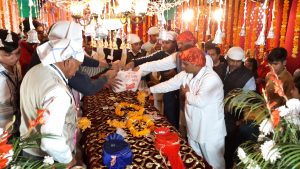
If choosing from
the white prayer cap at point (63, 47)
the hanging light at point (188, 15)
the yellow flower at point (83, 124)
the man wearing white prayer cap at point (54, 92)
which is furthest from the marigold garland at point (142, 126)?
the hanging light at point (188, 15)

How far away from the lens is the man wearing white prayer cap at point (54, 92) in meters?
1.71

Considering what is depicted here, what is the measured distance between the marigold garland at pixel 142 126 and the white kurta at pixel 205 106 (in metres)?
0.49

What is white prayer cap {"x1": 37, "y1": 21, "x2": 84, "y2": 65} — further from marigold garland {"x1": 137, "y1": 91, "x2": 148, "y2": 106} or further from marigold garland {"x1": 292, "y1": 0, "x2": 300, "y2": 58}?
marigold garland {"x1": 292, "y1": 0, "x2": 300, "y2": 58}

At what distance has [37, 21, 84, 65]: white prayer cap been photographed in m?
1.83

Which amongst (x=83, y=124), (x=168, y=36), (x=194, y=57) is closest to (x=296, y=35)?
(x=168, y=36)

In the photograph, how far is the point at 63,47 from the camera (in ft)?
6.00

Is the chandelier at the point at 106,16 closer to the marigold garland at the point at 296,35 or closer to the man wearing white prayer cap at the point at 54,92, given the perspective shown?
the man wearing white prayer cap at the point at 54,92

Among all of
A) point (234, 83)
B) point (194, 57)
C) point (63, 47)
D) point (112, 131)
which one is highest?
point (63, 47)

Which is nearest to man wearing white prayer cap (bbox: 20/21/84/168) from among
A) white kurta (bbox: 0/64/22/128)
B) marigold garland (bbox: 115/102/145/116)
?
white kurta (bbox: 0/64/22/128)

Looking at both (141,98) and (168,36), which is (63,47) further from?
(168,36)

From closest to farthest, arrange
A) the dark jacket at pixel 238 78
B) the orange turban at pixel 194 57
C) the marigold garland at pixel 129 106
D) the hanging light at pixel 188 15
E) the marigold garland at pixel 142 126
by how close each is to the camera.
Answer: the marigold garland at pixel 142 126, the orange turban at pixel 194 57, the marigold garland at pixel 129 106, the dark jacket at pixel 238 78, the hanging light at pixel 188 15

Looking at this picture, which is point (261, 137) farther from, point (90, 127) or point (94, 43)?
point (94, 43)

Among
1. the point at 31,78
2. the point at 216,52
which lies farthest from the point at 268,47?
the point at 31,78

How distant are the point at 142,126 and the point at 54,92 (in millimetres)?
1089
